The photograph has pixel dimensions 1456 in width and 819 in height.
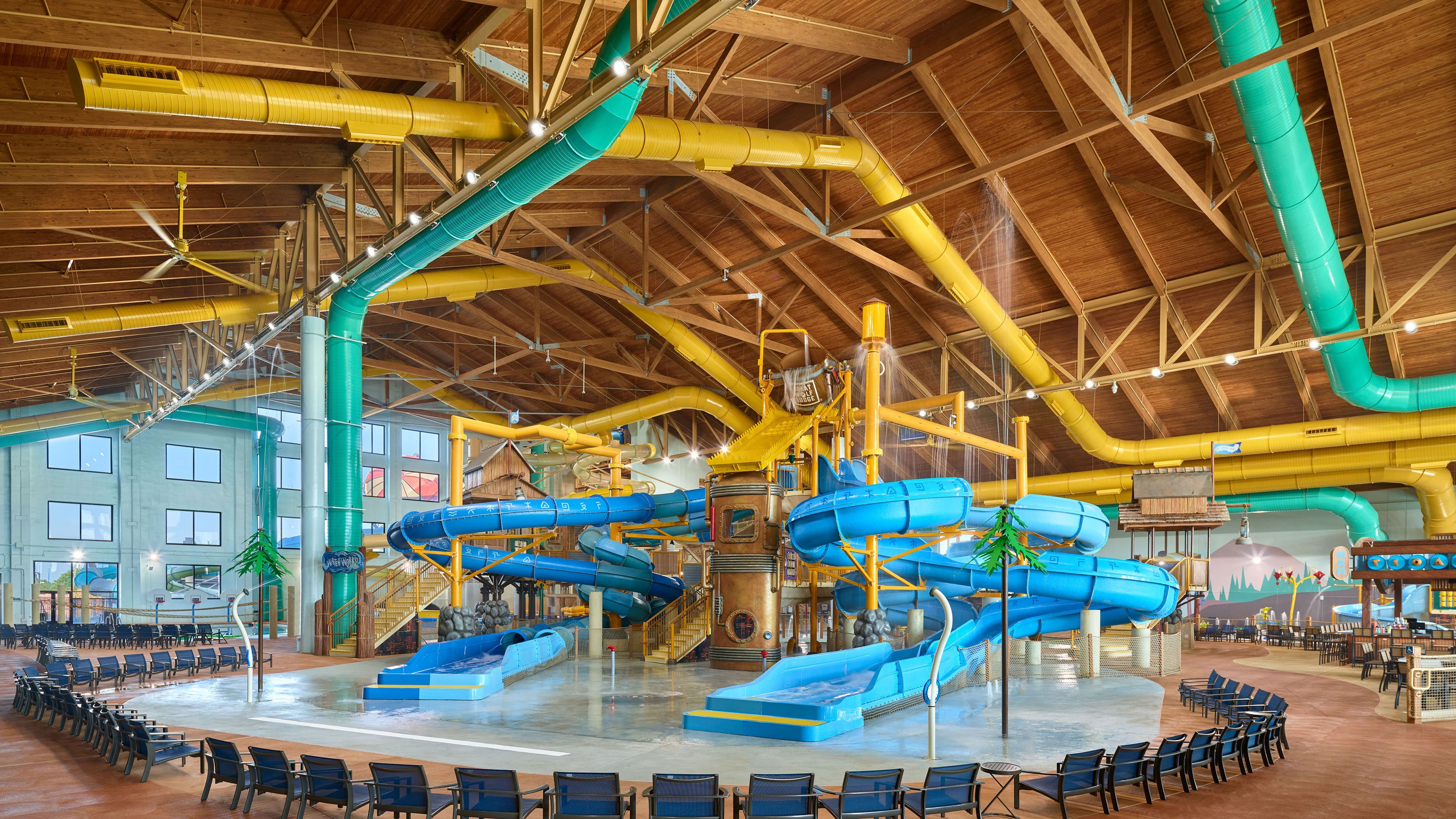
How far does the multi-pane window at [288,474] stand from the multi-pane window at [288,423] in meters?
0.89

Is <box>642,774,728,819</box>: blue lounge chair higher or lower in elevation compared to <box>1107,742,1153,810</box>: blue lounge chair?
higher

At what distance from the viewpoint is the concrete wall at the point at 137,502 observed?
3747 centimetres

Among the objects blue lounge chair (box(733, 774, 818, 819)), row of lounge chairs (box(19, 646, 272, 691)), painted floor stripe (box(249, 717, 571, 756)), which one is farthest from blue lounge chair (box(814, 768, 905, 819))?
row of lounge chairs (box(19, 646, 272, 691))

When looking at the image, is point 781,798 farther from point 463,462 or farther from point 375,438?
point 375,438

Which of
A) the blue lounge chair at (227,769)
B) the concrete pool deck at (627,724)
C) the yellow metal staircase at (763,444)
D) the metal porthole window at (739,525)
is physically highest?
the yellow metal staircase at (763,444)

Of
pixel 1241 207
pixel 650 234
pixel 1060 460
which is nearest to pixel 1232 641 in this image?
pixel 1060 460

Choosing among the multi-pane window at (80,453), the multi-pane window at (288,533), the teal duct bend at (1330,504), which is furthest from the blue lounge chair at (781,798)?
the multi-pane window at (288,533)

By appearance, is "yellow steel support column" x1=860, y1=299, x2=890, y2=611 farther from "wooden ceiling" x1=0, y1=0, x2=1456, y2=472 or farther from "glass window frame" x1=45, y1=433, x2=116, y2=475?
"glass window frame" x1=45, y1=433, x2=116, y2=475

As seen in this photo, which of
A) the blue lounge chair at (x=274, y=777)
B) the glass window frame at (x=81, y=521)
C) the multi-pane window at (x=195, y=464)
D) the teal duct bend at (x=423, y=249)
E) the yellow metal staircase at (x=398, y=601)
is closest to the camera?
the blue lounge chair at (x=274, y=777)

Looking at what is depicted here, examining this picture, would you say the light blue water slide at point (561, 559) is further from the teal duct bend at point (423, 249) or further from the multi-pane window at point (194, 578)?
the multi-pane window at point (194, 578)

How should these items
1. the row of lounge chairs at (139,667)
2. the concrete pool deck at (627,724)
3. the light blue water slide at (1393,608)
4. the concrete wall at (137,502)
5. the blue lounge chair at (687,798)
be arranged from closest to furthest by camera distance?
1. the blue lounge chair at (687,798)
2. the concrete pool deck at (627,724)
3. the row of lounge chairs at (139,667)
4. the light blue water slide at (1393,608)
5. the concrete wall at (137,502)

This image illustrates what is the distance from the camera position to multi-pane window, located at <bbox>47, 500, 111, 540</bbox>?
3853 cm

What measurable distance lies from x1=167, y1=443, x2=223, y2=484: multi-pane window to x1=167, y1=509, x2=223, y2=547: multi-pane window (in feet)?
4.63

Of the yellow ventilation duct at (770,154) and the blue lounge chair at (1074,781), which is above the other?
the yellow ventilation duct at (770,154)
